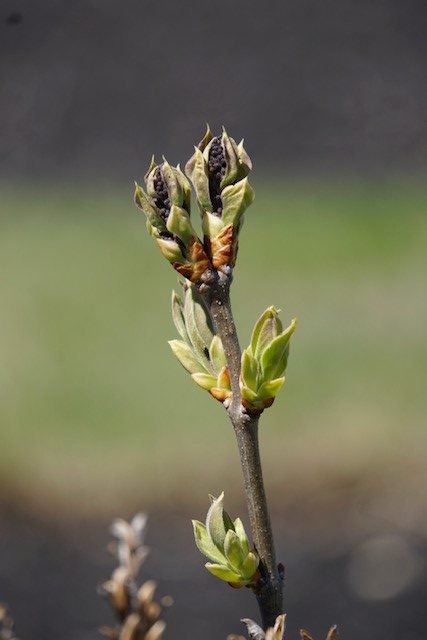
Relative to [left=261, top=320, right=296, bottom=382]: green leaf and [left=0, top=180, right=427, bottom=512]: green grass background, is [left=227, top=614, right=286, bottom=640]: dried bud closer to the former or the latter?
[left=261, top=320, right=296, bottom=382]: green leaf

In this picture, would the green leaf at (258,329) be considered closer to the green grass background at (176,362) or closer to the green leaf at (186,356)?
the green leaf at (186,356)

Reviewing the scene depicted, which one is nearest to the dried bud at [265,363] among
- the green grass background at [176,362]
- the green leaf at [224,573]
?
the green leaf at [224,573]

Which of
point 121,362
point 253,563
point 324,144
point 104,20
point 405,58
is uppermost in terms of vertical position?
point 104,20

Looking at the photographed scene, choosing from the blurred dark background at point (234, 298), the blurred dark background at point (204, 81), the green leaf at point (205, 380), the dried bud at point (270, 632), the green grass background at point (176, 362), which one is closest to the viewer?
the dried bud at point (270, 632)

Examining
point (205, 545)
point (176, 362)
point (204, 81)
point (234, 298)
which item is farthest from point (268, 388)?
point (204, 81)

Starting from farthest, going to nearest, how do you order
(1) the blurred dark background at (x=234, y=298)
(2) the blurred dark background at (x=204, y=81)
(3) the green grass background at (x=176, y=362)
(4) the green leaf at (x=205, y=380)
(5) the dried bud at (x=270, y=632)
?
(2) the blurred dark background at (x=204, y=81)
(3) the green grass background at (x=176, y=362)
(1) the blurred dark background at (x=234, y=298)
(4) the green leaf at (x=205, y=380)
(5) the dried bud at (x=270, y=632)

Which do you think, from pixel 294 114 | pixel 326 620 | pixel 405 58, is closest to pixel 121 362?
pixel 326 620

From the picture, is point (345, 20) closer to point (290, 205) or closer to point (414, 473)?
point (290, 205)

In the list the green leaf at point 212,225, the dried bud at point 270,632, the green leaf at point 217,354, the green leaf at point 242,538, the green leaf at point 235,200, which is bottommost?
the dried bud at point 270,632
